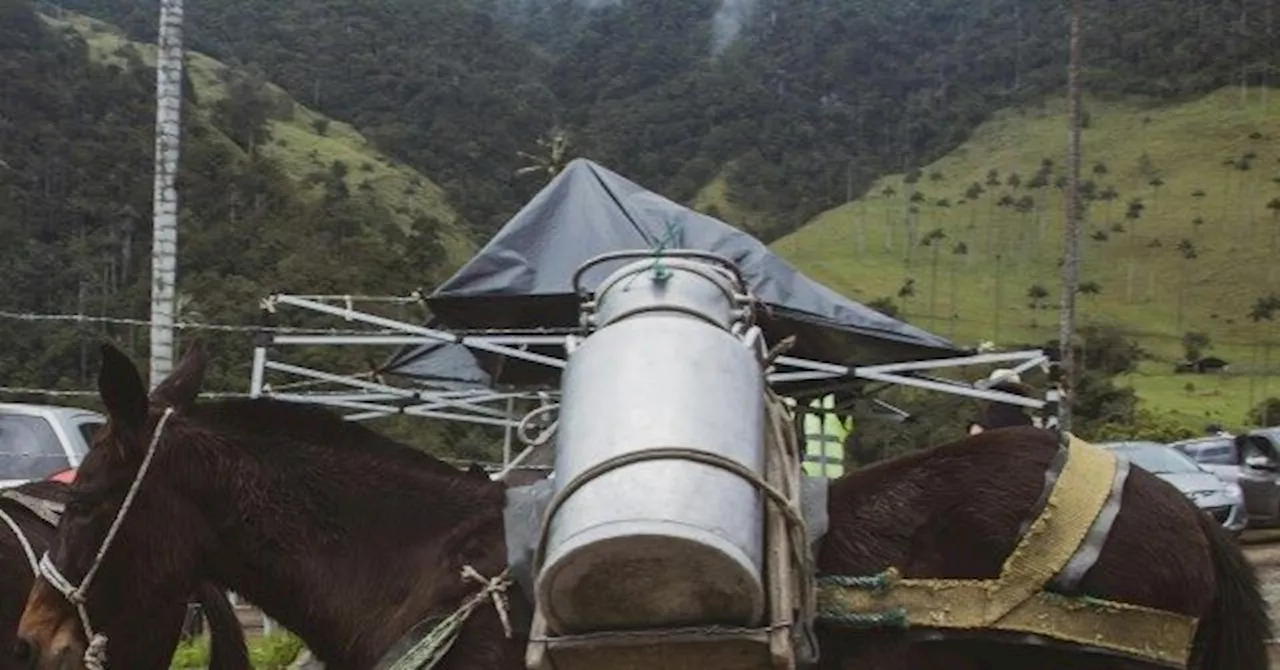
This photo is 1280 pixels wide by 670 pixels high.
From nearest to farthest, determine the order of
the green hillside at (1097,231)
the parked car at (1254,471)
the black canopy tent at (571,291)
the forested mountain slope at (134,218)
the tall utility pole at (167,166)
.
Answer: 1. the black canopy tent at (571,291)
2. the tall utility pole at (167,166)
3. the parked car at (1254,471)
4. the forested mountain slope at (134,218)
5. the green hillside at (1097,231)

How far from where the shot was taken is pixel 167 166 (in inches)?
421

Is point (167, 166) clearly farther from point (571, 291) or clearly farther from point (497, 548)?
point (497, 548)

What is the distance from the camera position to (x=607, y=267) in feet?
21.8

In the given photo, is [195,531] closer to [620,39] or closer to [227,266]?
[227,266]

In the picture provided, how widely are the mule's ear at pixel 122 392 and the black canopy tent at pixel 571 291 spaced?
14.2 feet

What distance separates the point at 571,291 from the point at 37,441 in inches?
172

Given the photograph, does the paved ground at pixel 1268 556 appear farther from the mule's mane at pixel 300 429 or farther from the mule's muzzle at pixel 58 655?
the mule's muzzle at pixel 58 655

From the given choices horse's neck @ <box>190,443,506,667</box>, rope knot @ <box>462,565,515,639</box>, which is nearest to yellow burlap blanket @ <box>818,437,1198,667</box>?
rope knot @ <box>462,565,515,639</box>

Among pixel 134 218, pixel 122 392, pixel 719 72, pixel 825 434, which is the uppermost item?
pixel 719 72

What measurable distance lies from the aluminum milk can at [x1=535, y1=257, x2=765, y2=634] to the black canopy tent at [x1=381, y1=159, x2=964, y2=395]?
443 cm

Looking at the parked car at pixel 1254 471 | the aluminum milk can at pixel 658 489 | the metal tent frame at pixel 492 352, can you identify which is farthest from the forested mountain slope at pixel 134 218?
the aluminum milk can at pixel 658 489

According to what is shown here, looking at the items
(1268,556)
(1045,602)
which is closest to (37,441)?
(1045,602)

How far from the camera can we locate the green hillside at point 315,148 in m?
56.8

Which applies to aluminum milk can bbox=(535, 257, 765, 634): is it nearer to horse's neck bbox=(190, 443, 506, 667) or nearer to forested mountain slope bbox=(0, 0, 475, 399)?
horse's neck bbox=(190, 443, 506, 667)
